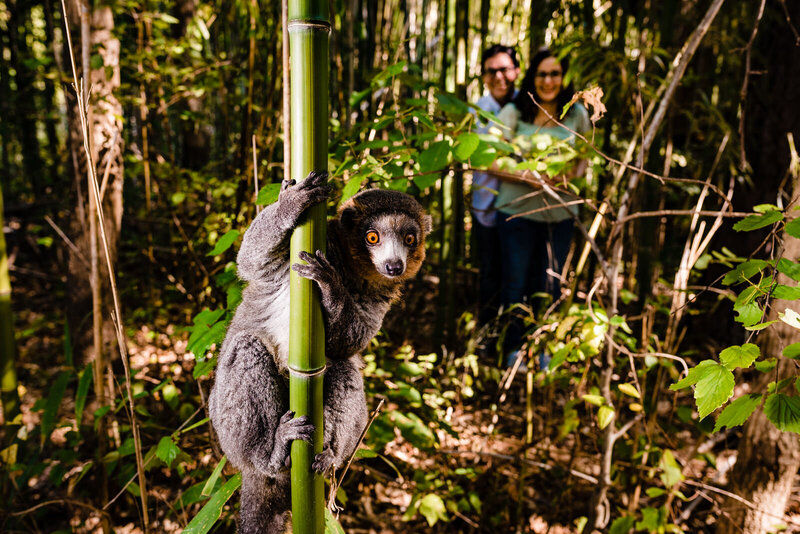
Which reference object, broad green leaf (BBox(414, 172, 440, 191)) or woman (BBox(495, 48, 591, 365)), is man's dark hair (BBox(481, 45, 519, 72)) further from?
broad green leaf (BBox(414, 172, 440, 191))

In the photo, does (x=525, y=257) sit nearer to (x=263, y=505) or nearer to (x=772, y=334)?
(x=772, y=334)

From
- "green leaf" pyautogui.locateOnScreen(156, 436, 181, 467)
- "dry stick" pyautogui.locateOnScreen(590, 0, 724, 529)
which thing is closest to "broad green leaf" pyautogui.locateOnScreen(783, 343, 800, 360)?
"dry stick" pyautogui.locateOnScreen(590, 0, 724, 529)

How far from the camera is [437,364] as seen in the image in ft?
14.0

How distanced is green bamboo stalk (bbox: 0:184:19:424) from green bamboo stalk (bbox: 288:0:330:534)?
194 centimetres

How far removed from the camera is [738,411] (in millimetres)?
1316

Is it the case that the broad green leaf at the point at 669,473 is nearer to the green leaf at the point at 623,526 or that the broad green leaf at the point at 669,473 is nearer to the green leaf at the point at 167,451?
the green leaf at the point at 623,526

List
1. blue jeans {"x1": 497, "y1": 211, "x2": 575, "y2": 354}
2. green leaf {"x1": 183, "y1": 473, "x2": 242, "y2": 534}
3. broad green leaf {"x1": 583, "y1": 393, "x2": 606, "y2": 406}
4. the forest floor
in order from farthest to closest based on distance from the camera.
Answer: blue jeans {"x1": 497, "y1": 211, "x2": 575, "y2": 354} < the forest floor < broad green leaf {"x1": 583, "y1": 393, "x2": 606, "y2": 406} < green leaf {"x1": 183, "y1": 473, "x2": 242, "y2": 534}

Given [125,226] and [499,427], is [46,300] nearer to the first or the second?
[125,226]

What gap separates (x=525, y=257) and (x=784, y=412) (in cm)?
276

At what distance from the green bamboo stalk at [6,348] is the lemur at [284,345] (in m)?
1.38

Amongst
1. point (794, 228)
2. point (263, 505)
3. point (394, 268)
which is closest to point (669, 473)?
point (794, 228)

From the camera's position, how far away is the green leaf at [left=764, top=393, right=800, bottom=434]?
4.00 ft

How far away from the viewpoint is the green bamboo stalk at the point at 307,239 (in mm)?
1104

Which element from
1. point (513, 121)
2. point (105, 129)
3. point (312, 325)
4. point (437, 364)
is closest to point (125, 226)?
point (105, 129)
